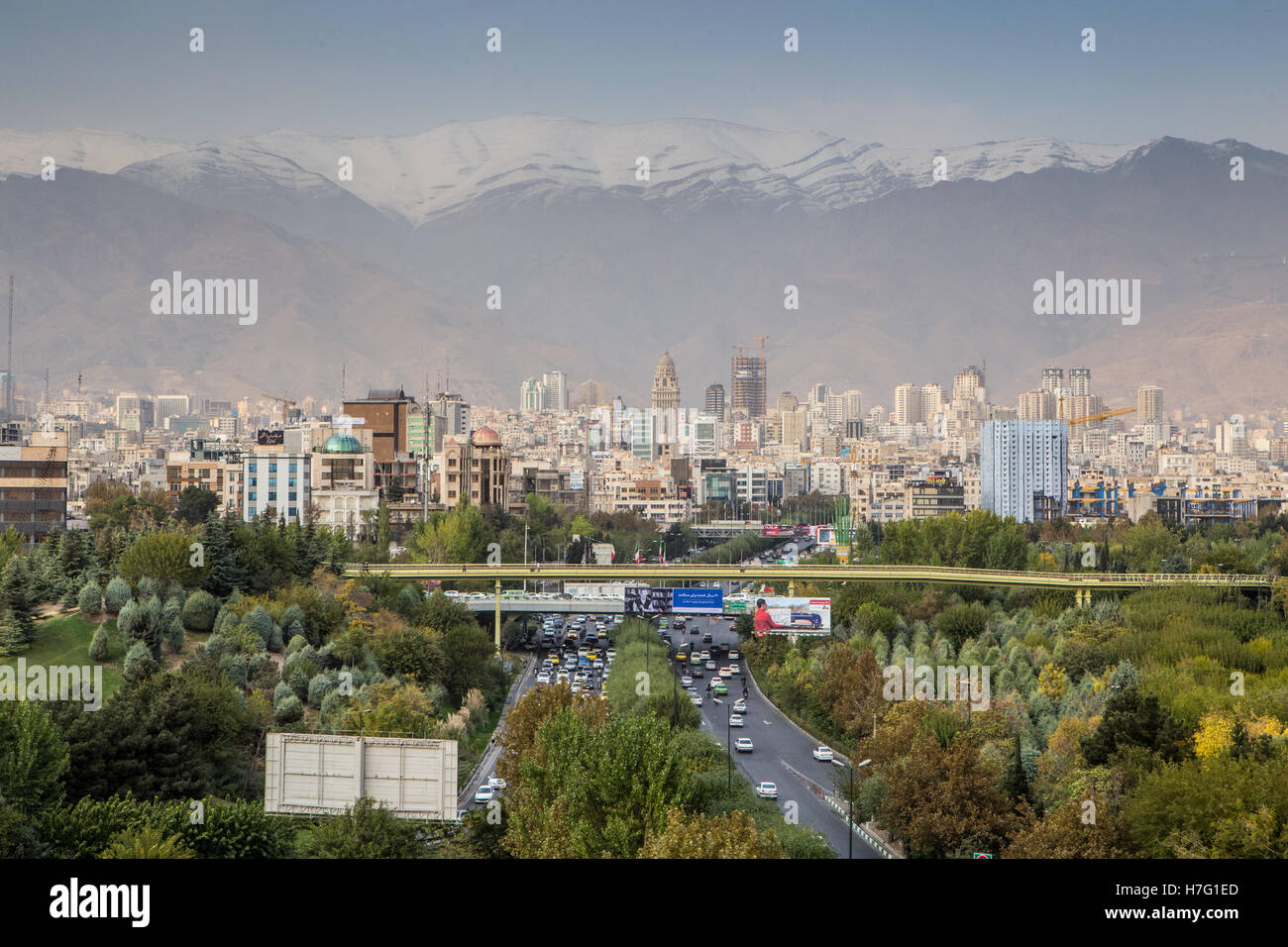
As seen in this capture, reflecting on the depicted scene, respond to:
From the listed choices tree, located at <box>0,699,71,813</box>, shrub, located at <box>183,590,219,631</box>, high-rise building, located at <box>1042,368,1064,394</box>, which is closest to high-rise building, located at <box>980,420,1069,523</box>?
high-rise building, located at <box>1042,368,1064,394</box>

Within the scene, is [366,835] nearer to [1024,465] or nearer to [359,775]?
[359,775]

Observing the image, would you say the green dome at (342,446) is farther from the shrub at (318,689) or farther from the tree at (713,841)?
the tree at (713,841)

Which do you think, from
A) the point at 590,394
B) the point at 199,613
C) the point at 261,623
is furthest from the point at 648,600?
the point at 590,394

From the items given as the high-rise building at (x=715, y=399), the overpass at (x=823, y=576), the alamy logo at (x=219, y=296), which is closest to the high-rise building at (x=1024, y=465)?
the overpass at (x=823, y=576)

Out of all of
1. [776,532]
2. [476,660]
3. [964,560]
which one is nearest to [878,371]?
[776,532]

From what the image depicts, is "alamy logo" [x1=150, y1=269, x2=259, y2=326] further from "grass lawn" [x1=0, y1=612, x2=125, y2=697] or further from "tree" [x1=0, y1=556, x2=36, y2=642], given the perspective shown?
"tree" [x1=0, y1=556, x2=36, y2=642]

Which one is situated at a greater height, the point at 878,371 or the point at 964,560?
the point at 878,371
